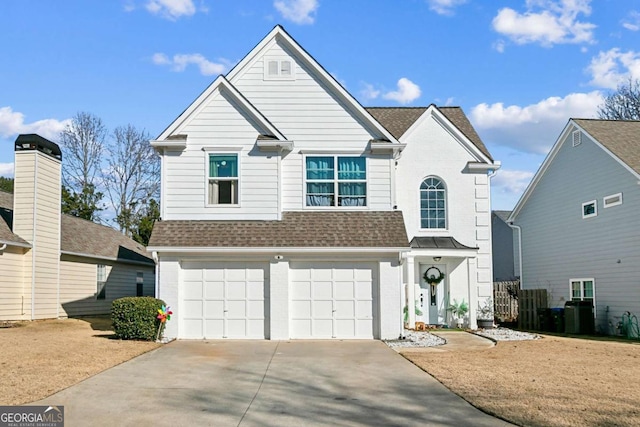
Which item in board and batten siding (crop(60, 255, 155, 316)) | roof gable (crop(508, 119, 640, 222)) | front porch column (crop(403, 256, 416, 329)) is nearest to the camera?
roof gable (crop(508, 119, 640, 222))

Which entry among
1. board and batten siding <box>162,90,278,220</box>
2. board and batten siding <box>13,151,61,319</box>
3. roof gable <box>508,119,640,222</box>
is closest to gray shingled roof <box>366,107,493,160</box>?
roof gable <box>508,119,640,222</box>

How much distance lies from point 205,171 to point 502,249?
28.4 m

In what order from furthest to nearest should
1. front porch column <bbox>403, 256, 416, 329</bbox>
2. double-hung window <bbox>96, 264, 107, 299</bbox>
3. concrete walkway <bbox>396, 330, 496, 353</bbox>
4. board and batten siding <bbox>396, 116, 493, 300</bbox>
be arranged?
double-hung window <bbox>96, 264, 107, 299</bbox>, board and batten siding <bbox>396, 116, 493, 300</bbox>, front porch column <bbox>403, 256, 416, 329</bbox>, concrete walkway <bbox>396, 330, 496, 353</bbox>

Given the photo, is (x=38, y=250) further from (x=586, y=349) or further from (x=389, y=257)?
(x=586, y=349)

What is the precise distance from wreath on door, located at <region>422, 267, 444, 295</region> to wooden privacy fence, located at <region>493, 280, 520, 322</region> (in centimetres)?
671

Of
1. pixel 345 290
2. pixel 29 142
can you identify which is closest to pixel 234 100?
pixel 345 290

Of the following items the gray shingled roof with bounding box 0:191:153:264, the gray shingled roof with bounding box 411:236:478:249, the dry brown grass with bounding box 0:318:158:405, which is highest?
the gray shingled roof with bounding box 0:191:153:264

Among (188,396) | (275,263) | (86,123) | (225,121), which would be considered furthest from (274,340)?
(86,123)

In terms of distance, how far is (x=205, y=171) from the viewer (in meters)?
18.8

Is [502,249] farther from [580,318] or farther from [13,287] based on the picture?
[13,287]

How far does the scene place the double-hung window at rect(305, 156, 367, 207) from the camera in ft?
63.2

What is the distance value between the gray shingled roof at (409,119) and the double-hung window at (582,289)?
5542 millimetres

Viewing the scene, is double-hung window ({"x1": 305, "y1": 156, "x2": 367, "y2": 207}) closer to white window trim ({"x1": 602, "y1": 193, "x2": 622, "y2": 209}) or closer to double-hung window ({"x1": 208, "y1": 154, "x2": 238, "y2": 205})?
double-hung window ({"x1": 208, "y1": 154, "x2": 238, "y2": 205})

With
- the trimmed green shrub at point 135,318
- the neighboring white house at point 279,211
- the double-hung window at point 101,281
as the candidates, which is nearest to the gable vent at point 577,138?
the neighboring white house at point 279,211
